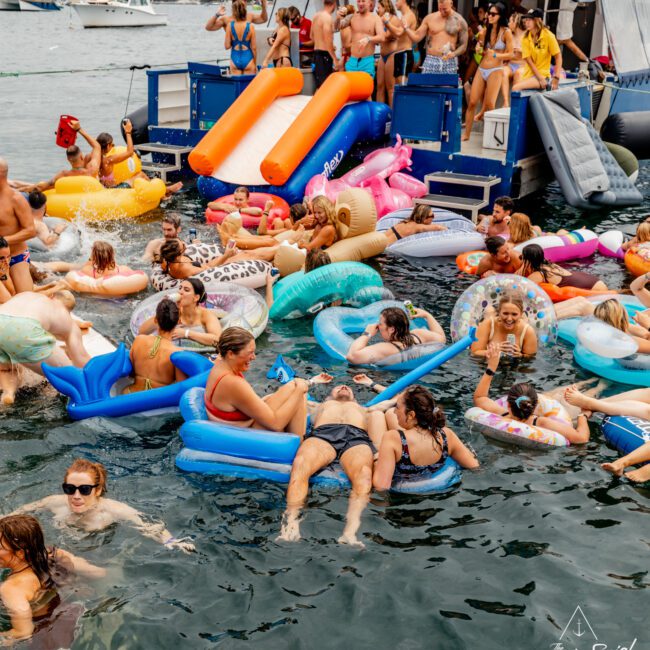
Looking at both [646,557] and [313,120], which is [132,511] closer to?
[646,557]

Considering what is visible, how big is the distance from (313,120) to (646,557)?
9.09 m

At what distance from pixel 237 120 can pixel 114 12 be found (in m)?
73.0

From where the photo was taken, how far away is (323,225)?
33.3 feet

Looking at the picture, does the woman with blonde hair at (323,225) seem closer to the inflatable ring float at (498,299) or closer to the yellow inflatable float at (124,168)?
the inflatable ring float at (498,299)

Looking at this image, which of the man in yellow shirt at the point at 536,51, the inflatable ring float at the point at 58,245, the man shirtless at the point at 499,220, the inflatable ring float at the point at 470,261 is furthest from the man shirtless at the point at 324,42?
the inflatable ring float at the point at 58,245

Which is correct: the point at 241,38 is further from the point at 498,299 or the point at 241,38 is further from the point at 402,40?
the point at 498,299

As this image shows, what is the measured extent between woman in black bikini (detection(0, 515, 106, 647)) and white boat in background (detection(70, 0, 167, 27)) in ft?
264

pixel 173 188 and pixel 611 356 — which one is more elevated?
pixel 173 188

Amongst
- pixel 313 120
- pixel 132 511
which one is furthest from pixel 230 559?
pixel 313 120

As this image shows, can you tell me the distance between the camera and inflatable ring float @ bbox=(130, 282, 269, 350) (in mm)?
8055

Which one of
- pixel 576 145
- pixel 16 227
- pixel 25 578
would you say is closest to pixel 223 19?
pixel 576 145

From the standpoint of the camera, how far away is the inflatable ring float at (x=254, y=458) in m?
5.63

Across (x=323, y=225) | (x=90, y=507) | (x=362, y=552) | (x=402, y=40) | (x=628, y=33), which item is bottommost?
(x=362, y=552)

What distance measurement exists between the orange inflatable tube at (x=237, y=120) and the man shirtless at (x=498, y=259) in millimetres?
5151
